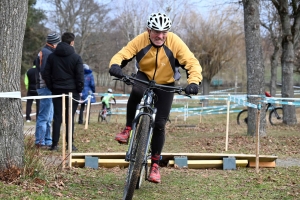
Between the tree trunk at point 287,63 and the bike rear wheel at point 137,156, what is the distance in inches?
566

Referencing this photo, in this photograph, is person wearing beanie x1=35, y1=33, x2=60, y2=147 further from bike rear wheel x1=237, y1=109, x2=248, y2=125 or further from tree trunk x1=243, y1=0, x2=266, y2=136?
bike rear wheel x1=237, y1=109, x2=248, y2=125

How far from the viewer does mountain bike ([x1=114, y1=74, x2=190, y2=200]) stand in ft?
16.8

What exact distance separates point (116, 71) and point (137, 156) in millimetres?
997

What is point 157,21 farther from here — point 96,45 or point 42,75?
point 96,45

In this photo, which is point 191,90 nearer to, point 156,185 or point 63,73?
point 156,185

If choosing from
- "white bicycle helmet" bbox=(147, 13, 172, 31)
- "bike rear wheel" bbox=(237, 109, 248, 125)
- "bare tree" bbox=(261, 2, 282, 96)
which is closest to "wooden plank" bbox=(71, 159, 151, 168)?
"white bicycle helmet" bbox=(147, 13, 172, 31)

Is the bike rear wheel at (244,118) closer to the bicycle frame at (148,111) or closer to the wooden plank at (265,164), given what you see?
the wooden plank at (265,164)

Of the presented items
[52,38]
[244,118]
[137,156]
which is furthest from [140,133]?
[244,118]

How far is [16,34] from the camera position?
5387 mm

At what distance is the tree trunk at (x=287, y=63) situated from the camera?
18.8 m

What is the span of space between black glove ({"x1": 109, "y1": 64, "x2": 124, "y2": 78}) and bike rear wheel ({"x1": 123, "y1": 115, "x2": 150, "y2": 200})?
0.54 meters

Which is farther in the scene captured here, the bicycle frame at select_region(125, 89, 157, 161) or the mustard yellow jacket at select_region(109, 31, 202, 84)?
the mustard yellow jacket at select_region(109, 31, 202, 84)

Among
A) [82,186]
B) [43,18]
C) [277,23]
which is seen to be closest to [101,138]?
[82,186]

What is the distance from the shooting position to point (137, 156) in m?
5.23
